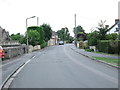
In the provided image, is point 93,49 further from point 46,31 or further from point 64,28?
point 64,28

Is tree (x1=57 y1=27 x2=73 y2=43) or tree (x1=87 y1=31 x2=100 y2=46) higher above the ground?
tree (x1=57 y1=27 x2=73 y2=43)

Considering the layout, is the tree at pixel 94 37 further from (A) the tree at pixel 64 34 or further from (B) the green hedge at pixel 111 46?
(A) the tree at pixel 64 34

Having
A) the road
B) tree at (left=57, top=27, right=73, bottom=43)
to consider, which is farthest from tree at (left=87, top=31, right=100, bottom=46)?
tree at (left=57, top=27, right=73, bottom=43)

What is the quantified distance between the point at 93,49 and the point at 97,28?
372 centimetres

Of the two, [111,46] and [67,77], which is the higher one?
[111,46]

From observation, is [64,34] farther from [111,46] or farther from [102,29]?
[111,46]

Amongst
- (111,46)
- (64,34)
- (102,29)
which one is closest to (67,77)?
(111,46)

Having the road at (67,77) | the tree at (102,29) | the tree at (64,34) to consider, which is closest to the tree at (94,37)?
the tree at (102,29)

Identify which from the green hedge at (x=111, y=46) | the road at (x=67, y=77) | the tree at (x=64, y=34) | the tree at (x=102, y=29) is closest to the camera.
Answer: the road at (x=67, y=77)

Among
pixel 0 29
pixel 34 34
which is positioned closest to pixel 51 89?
pixel 34 34

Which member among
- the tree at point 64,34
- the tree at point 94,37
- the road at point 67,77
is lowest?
the road at point 67,77

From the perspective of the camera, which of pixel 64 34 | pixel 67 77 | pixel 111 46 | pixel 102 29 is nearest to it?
pixel 67 77

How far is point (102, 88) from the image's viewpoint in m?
9.12

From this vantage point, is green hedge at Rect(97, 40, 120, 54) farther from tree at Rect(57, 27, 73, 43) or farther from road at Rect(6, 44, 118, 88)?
tree at Rect(57, 27, 73, 43)
